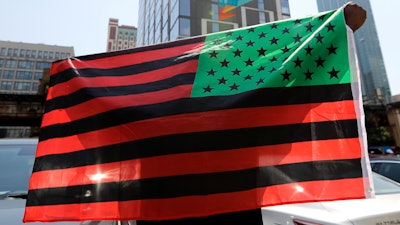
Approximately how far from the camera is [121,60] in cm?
231

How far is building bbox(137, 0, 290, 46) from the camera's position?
91.3 feet

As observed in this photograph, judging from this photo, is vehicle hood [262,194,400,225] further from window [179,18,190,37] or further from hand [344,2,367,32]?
window [179,18,190,37]

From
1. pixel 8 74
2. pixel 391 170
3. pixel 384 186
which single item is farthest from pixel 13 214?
pixel 8 74

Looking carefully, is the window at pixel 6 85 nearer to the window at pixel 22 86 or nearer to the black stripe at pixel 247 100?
the window at pixel 22 86

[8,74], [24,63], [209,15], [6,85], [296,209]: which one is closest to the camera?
[296,209]

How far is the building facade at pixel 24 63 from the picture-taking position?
94.0m

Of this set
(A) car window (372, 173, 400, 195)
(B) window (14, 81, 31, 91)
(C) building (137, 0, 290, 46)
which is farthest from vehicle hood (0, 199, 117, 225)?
(B) window (14, 81, 31, 91)

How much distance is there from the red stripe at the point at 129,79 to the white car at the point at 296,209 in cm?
104

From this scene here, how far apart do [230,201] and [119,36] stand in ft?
484

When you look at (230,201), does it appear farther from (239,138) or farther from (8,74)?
(8,74)

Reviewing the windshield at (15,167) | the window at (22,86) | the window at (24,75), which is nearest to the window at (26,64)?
the window at (24,75)

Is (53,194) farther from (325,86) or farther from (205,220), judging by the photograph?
(325,86)

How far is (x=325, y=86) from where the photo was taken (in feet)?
6.46

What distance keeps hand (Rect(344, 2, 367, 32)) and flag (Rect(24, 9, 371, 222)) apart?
0.10 metres
